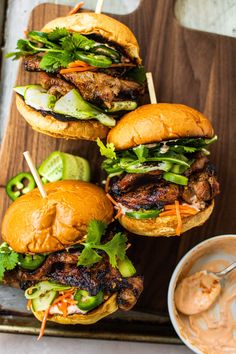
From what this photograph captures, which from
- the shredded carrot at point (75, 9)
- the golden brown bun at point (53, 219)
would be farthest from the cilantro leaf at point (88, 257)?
the shredded carrot at point (75, 9)

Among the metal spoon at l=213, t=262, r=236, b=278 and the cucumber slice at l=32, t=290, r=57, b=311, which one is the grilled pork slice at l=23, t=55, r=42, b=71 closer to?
the cucumber slice at l=32, t=290, r=57, b=311

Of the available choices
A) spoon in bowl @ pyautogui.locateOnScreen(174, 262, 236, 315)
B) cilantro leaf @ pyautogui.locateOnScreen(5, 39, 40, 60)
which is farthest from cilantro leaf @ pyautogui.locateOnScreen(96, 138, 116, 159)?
spoon in bowl @ pyautogui.locateOnScreen(174, 262, 236, 315)

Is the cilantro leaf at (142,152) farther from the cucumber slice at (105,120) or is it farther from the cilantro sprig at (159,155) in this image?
the cucumber slice at (105,120)

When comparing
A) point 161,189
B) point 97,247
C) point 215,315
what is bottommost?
point 215,315

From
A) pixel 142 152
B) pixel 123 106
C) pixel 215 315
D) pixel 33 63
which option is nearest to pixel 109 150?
pixel 142 152

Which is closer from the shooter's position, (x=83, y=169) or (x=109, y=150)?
(x=109, y=150)

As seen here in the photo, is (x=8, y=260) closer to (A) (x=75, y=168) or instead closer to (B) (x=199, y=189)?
(A) (x=75, y=168)
